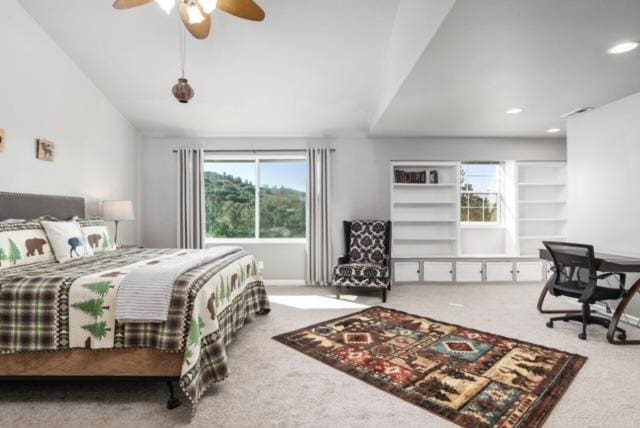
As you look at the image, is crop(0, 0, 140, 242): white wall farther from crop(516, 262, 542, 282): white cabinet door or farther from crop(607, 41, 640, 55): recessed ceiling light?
crop(516, 262, 542, 282): white cabinet door

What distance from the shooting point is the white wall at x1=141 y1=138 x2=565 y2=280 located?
17.2 ft

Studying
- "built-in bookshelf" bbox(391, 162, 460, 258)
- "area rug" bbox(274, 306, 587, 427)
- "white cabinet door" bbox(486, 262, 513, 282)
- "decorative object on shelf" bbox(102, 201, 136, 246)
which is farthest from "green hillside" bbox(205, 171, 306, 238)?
"white cabinet door" bbox(486, 262, 513, 282)

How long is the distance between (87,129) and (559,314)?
5.84 metres

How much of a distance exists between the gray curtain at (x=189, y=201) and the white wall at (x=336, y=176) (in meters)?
0.20

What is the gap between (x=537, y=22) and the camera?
2.03 m

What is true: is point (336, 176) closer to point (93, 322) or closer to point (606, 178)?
point (606, 178)

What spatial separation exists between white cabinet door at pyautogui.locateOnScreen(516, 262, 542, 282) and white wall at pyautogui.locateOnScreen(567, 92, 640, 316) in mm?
998

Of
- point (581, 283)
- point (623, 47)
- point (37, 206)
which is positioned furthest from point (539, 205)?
point (37, 206)

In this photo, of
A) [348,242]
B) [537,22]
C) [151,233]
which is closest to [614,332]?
[537,22]

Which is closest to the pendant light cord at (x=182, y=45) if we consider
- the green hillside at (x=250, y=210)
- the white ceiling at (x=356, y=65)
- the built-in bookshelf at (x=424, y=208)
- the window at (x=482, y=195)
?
the white ceiling at (x=356, y=65)

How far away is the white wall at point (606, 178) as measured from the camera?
342 cm

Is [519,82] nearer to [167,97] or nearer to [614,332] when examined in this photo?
[614,332]

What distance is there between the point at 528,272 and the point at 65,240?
584 cm

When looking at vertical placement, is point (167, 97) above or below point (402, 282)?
above
